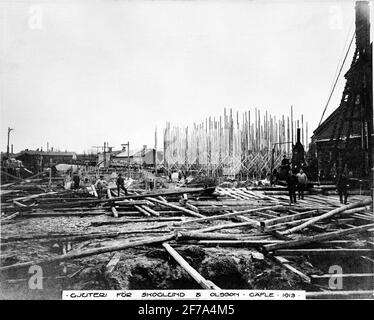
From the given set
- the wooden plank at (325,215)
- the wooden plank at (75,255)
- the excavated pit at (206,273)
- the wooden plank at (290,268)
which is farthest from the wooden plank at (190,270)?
the wooden plank at (325,215)

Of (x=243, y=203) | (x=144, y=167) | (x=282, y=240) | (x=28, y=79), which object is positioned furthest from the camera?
(x=144, y=167)

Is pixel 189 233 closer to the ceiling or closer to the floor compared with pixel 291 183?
closer to the floor

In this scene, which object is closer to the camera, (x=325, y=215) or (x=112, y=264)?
(x=112, y=264)

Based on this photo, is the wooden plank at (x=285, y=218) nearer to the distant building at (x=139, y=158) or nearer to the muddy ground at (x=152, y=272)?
the muddy ground at (x=152, y=272)

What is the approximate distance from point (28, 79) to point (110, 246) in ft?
10.8

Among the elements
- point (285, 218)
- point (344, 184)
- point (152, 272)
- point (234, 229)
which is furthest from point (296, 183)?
point (152, 272)

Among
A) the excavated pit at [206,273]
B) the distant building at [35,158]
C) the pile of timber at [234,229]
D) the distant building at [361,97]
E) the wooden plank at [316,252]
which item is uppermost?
the distant building at [361,97]

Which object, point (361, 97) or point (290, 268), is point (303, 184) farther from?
point (290, 268)

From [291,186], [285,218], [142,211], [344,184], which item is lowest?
[142,211]

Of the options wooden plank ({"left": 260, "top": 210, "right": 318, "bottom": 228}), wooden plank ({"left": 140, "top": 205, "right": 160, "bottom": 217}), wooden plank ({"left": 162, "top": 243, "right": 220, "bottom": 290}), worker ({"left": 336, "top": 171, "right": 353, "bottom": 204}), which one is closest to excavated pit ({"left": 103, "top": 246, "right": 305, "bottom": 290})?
wooden plank ({"left": 162, "top": 243, "right": 220, "bottom": 290})

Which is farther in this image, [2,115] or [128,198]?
[128,198]

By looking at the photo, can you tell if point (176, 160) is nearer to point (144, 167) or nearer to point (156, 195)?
point (144, 167)

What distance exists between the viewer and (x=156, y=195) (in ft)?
28.2

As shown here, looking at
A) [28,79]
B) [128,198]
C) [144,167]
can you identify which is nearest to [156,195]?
[128,198]
